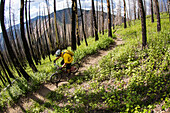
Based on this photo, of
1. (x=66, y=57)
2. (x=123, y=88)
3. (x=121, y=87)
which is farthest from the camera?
(x=66, y=57)

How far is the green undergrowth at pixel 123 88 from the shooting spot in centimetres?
405

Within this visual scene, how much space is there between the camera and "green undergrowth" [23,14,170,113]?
4.05 meters

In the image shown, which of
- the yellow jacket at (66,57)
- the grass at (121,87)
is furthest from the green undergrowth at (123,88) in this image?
the yellow jacket at (66,57)

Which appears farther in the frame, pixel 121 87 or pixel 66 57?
pixel 66 57

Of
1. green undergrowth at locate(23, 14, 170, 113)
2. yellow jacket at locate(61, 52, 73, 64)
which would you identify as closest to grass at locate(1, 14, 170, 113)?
green undergrowth at locate(23, 14, 170, 113)

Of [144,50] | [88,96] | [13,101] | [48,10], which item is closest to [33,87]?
[13,101]

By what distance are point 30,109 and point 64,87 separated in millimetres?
2238

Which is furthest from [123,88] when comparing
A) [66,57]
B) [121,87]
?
[66,57]

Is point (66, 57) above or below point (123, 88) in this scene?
above

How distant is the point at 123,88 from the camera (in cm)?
514

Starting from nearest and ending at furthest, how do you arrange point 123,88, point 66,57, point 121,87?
1. point 123,88
2. point 121,87
3. point 66,57

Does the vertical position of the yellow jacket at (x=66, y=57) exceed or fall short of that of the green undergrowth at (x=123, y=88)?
it exceeds it

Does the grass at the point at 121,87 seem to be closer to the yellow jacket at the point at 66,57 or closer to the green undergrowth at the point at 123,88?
the green undergrowth at the point at 123,88

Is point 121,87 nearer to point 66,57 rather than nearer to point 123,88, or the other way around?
point 123,88
